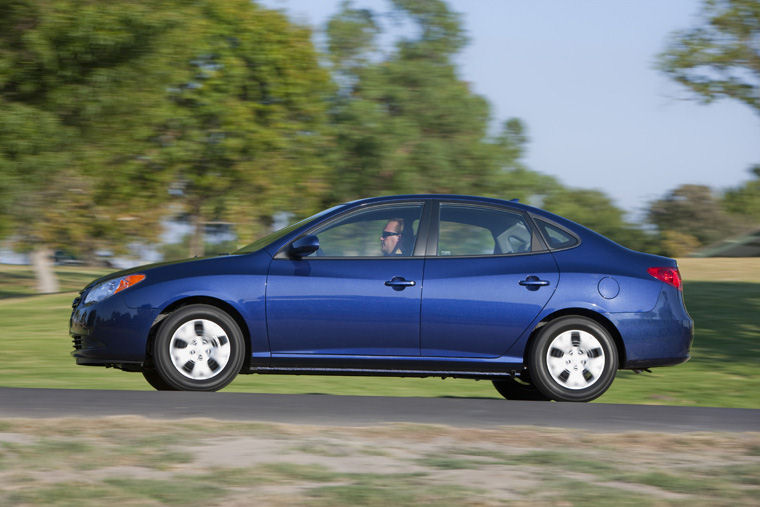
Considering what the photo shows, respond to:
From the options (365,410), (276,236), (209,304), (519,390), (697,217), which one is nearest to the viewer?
(365,410)

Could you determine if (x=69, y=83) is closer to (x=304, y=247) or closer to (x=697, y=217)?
(x=304, y=247)

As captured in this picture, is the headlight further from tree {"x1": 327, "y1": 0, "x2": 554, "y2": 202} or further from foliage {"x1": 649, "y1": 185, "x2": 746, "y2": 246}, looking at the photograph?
foliage {"x1": 649, "y1": 185, "x2": 746, "y2": 246}

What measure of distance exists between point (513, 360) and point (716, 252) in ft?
135

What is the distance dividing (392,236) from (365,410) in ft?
5.10

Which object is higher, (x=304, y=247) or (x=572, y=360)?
(x=304, y=247)

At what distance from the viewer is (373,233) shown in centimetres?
880

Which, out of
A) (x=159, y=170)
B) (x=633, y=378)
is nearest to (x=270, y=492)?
(x=633, y=378)

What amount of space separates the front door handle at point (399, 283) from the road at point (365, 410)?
0.85m

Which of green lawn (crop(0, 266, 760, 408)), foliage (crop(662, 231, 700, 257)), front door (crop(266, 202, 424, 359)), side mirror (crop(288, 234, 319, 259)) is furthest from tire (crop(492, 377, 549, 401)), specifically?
foliage (crop(662, 231, 700, 257))

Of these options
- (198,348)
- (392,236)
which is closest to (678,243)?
(392,236)

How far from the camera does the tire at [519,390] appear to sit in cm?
943

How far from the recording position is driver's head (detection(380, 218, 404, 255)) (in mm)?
8703

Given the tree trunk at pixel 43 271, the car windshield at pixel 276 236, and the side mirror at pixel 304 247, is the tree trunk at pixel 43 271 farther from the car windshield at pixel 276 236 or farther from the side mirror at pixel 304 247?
the side mirror at pixel 304 247

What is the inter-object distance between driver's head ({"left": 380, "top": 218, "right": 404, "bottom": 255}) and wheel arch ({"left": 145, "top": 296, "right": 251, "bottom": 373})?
1223mm
